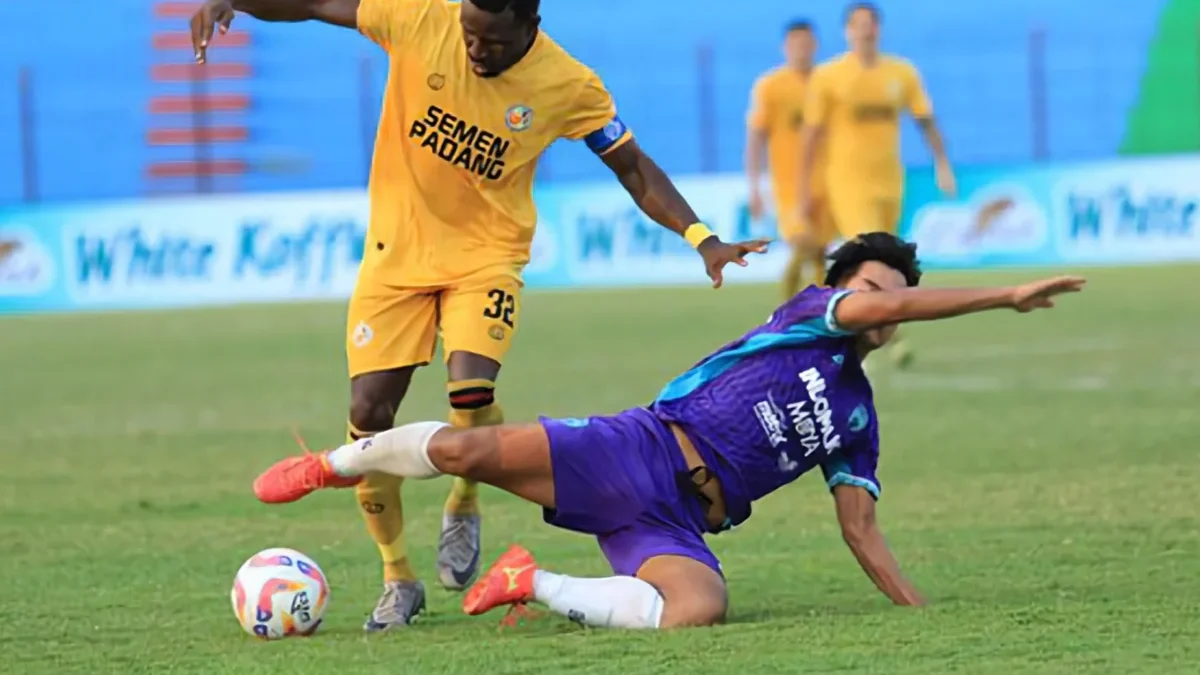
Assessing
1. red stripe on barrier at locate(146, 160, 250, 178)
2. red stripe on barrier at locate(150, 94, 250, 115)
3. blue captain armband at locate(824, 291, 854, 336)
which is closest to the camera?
blue captain armband at locate(824, 291, 854, 336)

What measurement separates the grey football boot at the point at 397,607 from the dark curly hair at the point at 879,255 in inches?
62.8

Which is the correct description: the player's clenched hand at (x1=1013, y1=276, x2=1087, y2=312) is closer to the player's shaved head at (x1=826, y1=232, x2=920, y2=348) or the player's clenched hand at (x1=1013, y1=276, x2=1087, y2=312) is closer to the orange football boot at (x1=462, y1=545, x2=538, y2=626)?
the player's shaved head at (x1=826, y1=232, x2=920, y2=348)

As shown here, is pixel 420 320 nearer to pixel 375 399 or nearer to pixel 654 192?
pixel 375 399

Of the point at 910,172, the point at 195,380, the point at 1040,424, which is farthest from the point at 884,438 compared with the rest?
the point at 910,172

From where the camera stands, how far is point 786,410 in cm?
636

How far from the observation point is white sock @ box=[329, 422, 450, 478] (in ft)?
20.7

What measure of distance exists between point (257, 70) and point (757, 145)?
14844 mm

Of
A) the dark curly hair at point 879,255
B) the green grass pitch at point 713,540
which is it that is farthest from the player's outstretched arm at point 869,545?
the dark curly hair at point 879,255

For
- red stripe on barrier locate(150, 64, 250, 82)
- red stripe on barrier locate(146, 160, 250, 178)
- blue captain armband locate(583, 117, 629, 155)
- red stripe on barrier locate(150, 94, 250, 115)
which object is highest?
blue captain armband locate(583, 117, 629, 155)

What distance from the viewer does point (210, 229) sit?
80.0 feet

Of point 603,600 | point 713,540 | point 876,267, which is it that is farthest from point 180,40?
point 603,600

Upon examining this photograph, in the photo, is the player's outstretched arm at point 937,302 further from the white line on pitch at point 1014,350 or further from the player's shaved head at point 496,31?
the white line on pitch at point 1014,350

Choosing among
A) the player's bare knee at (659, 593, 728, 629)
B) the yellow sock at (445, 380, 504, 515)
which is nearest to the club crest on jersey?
the yellow sock at (445, 380, 504, 515)

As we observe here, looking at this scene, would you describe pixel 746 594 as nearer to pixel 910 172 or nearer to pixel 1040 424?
pixel 1040 424
